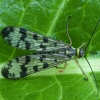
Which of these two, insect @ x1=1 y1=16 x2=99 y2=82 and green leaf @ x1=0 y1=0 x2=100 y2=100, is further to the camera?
insect @ x1=1 y1=16 x2=99 y2=82

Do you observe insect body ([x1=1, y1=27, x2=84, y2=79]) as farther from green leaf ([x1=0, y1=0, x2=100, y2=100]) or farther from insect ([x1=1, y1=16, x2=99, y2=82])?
green leaf ([x1=0, y1=0, x2=100, y2=100])

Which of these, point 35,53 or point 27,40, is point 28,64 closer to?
point 35,53

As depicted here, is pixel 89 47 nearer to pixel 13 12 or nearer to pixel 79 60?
pixel 79 60

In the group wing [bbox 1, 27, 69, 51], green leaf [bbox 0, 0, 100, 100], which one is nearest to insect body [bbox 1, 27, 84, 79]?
wing [bbox 1, 27, 69, 51]

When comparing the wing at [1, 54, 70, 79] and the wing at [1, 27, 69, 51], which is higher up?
the wing at [1, 27, 69, 51]

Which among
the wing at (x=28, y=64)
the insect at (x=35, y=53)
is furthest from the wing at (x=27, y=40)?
the wing at (x=28, y=64)

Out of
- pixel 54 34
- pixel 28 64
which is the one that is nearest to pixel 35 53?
pixel 28 64

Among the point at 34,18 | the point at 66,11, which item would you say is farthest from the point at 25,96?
the point at 66,11

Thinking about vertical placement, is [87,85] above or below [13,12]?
Result: below
